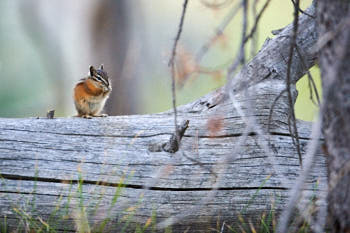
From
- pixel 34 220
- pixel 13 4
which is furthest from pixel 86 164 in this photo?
pixel 13 4

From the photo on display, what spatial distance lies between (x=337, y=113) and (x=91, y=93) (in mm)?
2448

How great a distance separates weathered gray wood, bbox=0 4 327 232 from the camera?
9.15ft

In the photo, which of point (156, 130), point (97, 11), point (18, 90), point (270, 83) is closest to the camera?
point (156, 130)

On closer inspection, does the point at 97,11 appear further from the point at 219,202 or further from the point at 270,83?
the point at 219,202

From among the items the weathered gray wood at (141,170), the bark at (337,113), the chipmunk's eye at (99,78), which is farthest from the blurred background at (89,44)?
the bark at (337,113)

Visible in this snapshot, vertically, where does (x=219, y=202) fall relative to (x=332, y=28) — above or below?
below

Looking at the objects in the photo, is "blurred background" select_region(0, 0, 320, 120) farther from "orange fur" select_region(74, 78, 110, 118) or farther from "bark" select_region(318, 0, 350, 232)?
"bark" select_region(318, 0, 350, 232)

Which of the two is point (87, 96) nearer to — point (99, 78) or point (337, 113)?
point (99, 78)

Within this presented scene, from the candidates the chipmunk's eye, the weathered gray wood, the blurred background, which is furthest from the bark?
the blurred background

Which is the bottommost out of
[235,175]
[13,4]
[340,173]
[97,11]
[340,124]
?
[340,173]

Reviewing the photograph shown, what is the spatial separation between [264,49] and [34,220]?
77.1 inches

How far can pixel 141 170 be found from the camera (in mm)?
2963

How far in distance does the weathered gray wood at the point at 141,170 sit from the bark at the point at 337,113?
0.73 m

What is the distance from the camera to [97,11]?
8367 mm
